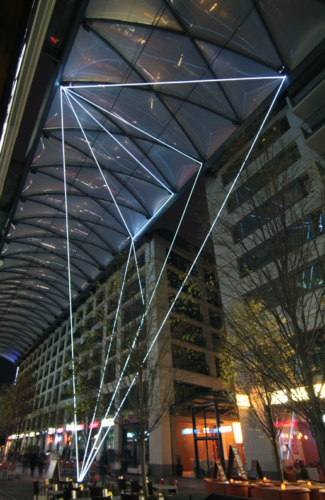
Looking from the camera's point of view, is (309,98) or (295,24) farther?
(309,98)

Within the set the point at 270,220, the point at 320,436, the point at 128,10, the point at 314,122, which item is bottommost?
the point at 320,436

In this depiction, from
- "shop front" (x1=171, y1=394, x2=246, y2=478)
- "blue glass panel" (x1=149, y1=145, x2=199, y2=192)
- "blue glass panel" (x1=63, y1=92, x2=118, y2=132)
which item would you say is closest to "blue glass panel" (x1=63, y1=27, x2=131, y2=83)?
"blue glass panel" (x1=63, y1=92, x2=118, y2=132)

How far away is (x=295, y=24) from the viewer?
12625mm

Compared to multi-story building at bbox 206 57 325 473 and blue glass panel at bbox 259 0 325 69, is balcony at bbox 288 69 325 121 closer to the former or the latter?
blue glass panel at bbox 259 0 325 69

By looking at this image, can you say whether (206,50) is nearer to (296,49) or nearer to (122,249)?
(296,49)

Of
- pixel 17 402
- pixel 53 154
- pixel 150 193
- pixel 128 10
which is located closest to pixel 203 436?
pixel 150 193

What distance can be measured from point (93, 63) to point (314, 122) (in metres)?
10.9

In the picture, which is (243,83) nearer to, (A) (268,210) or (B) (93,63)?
(B) (93,63)

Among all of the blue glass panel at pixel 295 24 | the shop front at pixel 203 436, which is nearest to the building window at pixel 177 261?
the shop front at pixel 203 436

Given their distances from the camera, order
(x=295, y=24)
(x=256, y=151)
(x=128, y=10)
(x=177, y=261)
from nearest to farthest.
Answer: (x=256, y=151), (x=128, y=10), (x=295, y=24), (x=177, y=261)

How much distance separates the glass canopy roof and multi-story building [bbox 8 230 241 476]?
221 inches

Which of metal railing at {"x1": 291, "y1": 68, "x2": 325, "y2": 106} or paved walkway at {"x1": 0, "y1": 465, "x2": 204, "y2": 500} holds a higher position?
Answer: metal railing at {"x1": 291, "y1": 68, "x2": 325, "y2": 106}

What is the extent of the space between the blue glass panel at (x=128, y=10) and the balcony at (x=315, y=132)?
872 cm

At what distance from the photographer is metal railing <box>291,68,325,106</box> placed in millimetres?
14727
